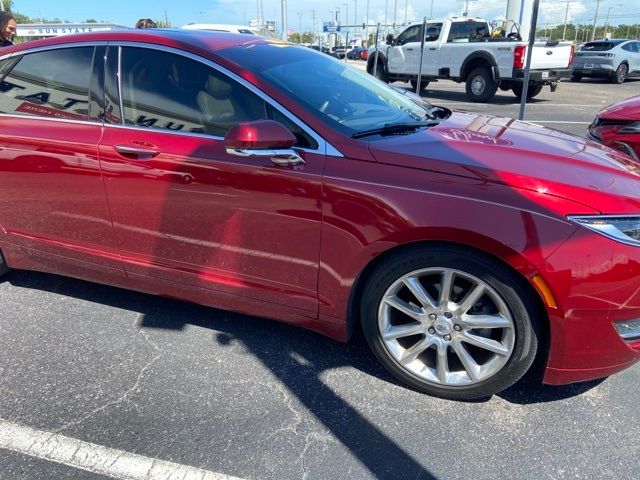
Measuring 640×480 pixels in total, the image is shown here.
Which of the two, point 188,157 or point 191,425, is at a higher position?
point 188,157

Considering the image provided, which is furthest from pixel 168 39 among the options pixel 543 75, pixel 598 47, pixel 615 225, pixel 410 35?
pixel 598 47

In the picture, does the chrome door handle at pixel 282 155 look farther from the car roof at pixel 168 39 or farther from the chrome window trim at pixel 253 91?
the car roof at pixel 168 39

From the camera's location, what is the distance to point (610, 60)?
19141mm

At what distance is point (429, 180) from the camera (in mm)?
2188

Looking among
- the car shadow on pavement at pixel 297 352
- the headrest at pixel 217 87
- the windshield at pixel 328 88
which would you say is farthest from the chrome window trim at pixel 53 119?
the car shadow on pavement at pixel 297 352

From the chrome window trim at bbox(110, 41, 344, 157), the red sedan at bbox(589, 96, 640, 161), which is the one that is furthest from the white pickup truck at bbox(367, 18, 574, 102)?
the chrome window trim at bbox(110, 41, 344, 157)

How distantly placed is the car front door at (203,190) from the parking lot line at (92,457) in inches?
35.5

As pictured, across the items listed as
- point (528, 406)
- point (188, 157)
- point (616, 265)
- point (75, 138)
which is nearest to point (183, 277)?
point (188, 157)

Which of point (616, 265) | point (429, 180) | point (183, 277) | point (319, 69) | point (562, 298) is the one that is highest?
point (319, 69)

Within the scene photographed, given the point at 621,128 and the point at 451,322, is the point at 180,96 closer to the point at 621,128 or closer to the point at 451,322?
the point at 451,322

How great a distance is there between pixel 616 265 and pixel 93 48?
2.87 m

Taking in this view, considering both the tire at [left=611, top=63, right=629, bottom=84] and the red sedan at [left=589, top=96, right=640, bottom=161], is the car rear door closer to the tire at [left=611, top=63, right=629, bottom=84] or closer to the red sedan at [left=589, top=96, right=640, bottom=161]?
the red sedan at [left=589, top=96, right=640, bottom=161]

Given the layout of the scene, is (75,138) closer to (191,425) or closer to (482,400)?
(191,425)

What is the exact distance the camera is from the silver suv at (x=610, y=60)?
1925cm
